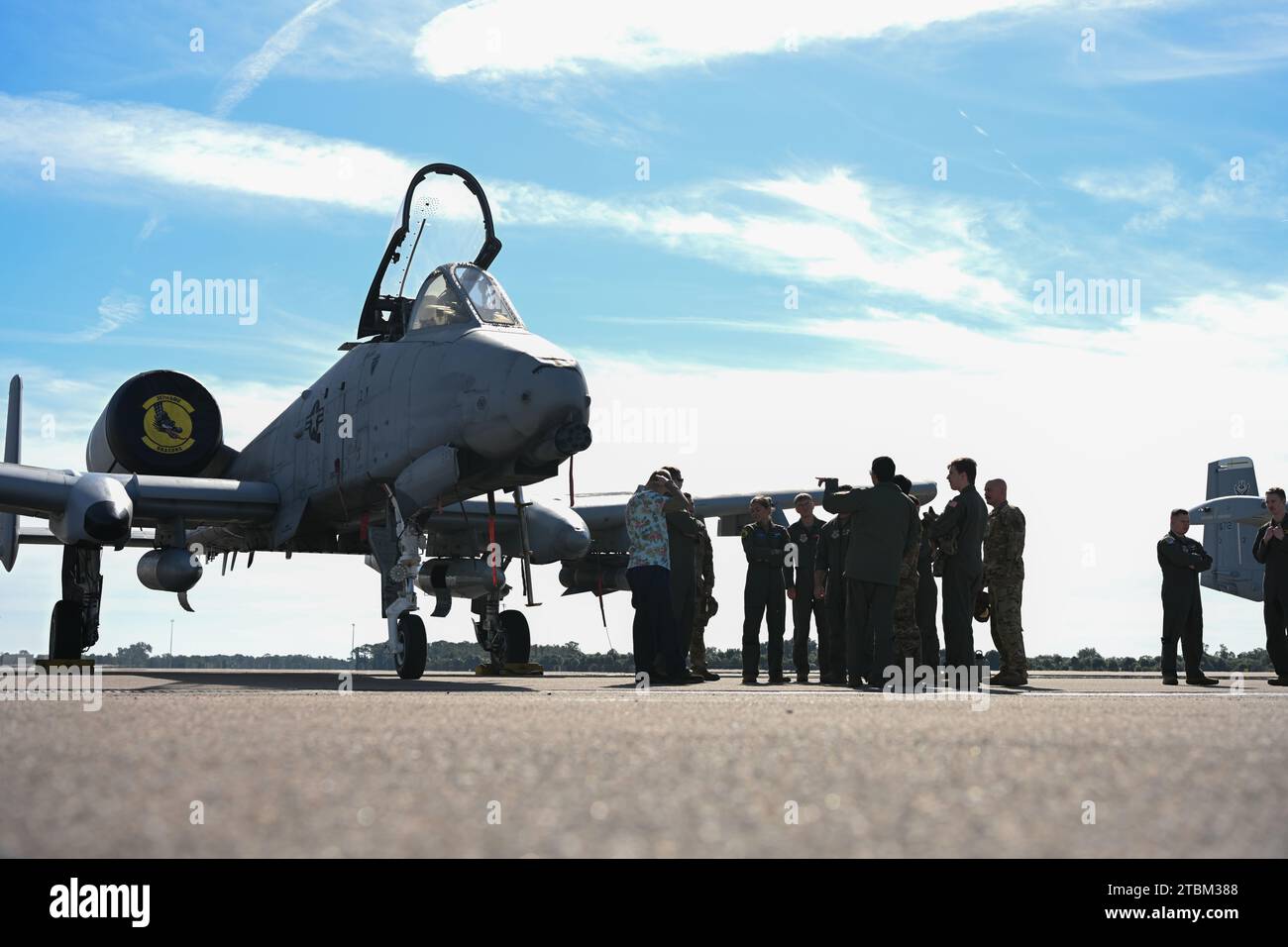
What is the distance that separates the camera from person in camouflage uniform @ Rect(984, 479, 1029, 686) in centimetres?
1309

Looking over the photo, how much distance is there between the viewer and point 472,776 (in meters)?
4.05

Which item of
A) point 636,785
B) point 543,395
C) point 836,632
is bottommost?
point 636,785

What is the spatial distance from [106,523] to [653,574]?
6.99m

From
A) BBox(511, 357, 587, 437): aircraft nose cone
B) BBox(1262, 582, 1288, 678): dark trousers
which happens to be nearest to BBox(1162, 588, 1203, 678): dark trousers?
BBox(1262, 582, 1288, 678): dark trousers

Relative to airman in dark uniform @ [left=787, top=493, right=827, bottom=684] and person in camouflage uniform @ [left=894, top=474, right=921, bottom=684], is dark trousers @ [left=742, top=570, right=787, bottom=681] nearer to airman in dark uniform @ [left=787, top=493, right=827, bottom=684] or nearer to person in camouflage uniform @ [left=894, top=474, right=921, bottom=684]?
airman in dark uniform @ [left=787, top=493, right=827, bottom=684]

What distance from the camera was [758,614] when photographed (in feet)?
46.6

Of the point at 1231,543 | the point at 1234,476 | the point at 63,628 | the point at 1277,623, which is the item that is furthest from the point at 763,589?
the point at 1234,476

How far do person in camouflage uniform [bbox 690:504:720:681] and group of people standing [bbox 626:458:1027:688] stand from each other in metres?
0.02

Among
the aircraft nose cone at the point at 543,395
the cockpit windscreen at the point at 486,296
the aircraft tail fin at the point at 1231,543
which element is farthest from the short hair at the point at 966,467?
the aircraft tail fin at the point at 1231,543

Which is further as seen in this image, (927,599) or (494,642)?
(494,642)

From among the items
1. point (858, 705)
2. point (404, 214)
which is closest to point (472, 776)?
point (858, 705)

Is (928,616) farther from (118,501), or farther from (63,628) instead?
(63,628)
